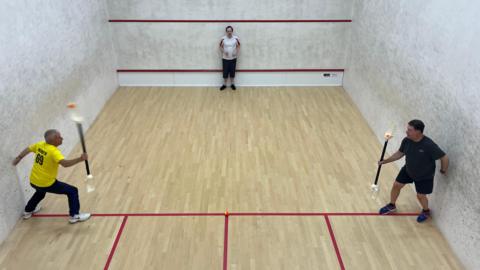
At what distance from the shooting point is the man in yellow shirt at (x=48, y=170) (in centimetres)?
329

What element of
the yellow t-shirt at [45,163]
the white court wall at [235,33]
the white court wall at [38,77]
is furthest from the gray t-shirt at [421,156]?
the white court wall at [235,33]

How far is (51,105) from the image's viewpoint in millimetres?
4410

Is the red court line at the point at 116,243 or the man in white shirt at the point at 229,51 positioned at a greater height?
the man in white shirt at the point at 229,51

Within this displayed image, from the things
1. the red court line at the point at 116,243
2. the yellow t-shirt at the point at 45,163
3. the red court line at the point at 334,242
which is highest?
the yellow t-shirt at the point at 45,163

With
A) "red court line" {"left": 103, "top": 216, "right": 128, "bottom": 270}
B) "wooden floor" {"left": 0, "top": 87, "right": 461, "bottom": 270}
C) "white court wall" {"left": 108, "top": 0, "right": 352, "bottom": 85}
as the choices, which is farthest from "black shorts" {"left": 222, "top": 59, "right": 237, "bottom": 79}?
"red court line" {"left": 103, "top": 216, "right": 128, "bottom": 270}

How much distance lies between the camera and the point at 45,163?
335 cm

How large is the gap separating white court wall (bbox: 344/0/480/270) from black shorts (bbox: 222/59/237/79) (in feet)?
7.65

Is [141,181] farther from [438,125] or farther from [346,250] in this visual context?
[438,125]

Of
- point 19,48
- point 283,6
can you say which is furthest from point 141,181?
point 283,6

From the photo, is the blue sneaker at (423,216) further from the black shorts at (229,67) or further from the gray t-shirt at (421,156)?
the black shorts at (229,67)

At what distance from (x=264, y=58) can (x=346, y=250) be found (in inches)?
164

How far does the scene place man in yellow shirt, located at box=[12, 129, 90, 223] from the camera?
3293 mm

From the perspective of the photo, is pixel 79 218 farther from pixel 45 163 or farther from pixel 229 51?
pixel 229 51

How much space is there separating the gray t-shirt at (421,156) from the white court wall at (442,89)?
180 mm
